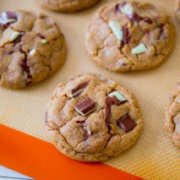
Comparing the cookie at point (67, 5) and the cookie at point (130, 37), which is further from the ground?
the cookie at point (67, 5)

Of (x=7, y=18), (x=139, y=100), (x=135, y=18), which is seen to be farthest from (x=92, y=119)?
(x=7, y=18)

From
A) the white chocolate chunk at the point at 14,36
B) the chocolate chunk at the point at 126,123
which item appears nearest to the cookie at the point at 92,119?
the chocolate chunk at the point at 126,123

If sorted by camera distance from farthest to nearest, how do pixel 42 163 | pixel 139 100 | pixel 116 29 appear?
1. pixel 116 29
2. pixel 139 100
3. pixel 42 163

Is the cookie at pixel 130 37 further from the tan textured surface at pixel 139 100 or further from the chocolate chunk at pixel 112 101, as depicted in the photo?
the chocolate chunk at pixel 112 101

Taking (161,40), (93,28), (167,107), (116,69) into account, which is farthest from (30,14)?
(167,107)

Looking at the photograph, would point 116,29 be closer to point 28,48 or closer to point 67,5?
point 67,5

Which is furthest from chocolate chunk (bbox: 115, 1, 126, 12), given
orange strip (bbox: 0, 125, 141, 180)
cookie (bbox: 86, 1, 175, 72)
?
orange strip (bbox: 0, 125, 141, 180)

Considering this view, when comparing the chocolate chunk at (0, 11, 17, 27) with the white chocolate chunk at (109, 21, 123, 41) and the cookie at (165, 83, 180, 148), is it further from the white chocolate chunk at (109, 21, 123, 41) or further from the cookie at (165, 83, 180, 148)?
the cookie at (165, 83, 180, 148)

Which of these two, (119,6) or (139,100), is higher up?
(119,6)
